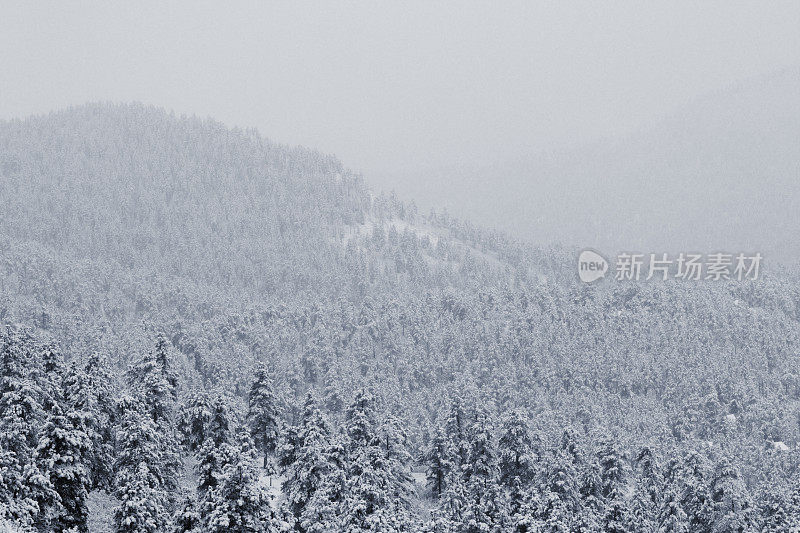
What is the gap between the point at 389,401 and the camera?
9825 centimetres

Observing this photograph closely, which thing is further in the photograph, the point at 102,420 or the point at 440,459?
the point at 440,459

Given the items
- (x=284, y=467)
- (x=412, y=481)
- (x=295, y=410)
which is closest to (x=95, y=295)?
(x=295, y=410)

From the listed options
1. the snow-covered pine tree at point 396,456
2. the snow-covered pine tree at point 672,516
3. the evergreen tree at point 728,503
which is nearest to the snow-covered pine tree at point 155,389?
the snow-covered pine tree at point 396,456

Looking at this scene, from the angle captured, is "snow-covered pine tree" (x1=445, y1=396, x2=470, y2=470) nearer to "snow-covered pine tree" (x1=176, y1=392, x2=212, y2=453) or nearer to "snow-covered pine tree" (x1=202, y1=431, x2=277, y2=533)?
"snow-covered pine tree" (x1=176, y1=392, x2=212, y2=453)

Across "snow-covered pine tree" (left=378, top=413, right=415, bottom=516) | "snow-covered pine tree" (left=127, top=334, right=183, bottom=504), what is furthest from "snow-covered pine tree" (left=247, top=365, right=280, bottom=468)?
"snow-covered pine tree" (left=378, top=413, right=415, bottom=516)

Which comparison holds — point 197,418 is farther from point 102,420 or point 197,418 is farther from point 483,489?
point 483,489

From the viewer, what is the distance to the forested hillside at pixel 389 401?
108ft

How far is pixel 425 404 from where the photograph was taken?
350ft

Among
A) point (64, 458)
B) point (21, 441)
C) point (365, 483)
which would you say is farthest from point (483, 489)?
point (21, 441)

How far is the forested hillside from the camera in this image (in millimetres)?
32781

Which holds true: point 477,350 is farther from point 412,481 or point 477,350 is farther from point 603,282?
point 412,481

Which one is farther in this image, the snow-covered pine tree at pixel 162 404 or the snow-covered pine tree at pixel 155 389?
the snow-covered pine tree at pixel 155 389

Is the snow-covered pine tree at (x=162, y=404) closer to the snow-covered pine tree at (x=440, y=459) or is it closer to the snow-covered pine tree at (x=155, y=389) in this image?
the snow-covered pine tree at (x=155, y=389)

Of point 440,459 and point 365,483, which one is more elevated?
point 365,483
